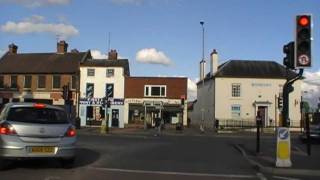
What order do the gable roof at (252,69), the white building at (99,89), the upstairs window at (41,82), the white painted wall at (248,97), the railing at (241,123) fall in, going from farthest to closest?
1. the upstairs window at (41,82)
2. the gable roof at (252,69)
3. the white building at (99,89)
4. the white painted wall at (248,97)
5. the railing at (241,123)

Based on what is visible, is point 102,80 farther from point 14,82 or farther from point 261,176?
point 261,176

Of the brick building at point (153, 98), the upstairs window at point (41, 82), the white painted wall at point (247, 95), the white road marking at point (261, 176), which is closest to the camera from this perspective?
the white road marking at point (261, 176)

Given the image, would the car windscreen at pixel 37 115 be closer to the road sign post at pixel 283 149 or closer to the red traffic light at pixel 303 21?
the road sign post at pixel 283 149

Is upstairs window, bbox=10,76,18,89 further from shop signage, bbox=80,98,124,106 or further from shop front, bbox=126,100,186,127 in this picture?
shop front, bbox=126,100,186,127

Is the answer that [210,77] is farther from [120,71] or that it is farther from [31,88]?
[31,88]

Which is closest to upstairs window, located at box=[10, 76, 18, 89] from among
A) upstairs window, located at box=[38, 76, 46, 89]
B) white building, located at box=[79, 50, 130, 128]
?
upstairs window, located at box=[38, 76, 46, 89]

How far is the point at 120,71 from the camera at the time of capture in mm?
69625

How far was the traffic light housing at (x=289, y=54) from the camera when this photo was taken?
18.3 metres

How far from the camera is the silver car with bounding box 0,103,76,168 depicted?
48.7ft

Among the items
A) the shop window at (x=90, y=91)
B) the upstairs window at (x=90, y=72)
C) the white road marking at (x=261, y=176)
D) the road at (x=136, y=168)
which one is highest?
the upstairs window at (x=90, y=72)

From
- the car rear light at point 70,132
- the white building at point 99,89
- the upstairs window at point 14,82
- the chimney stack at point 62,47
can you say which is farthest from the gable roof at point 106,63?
the car rear light at point 70,132

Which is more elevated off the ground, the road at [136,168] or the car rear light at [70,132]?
the car rear light at [70,132]

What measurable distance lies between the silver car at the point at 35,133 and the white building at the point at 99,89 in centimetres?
5288

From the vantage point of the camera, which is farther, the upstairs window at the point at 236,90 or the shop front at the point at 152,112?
the shop front at the point at 152,112
